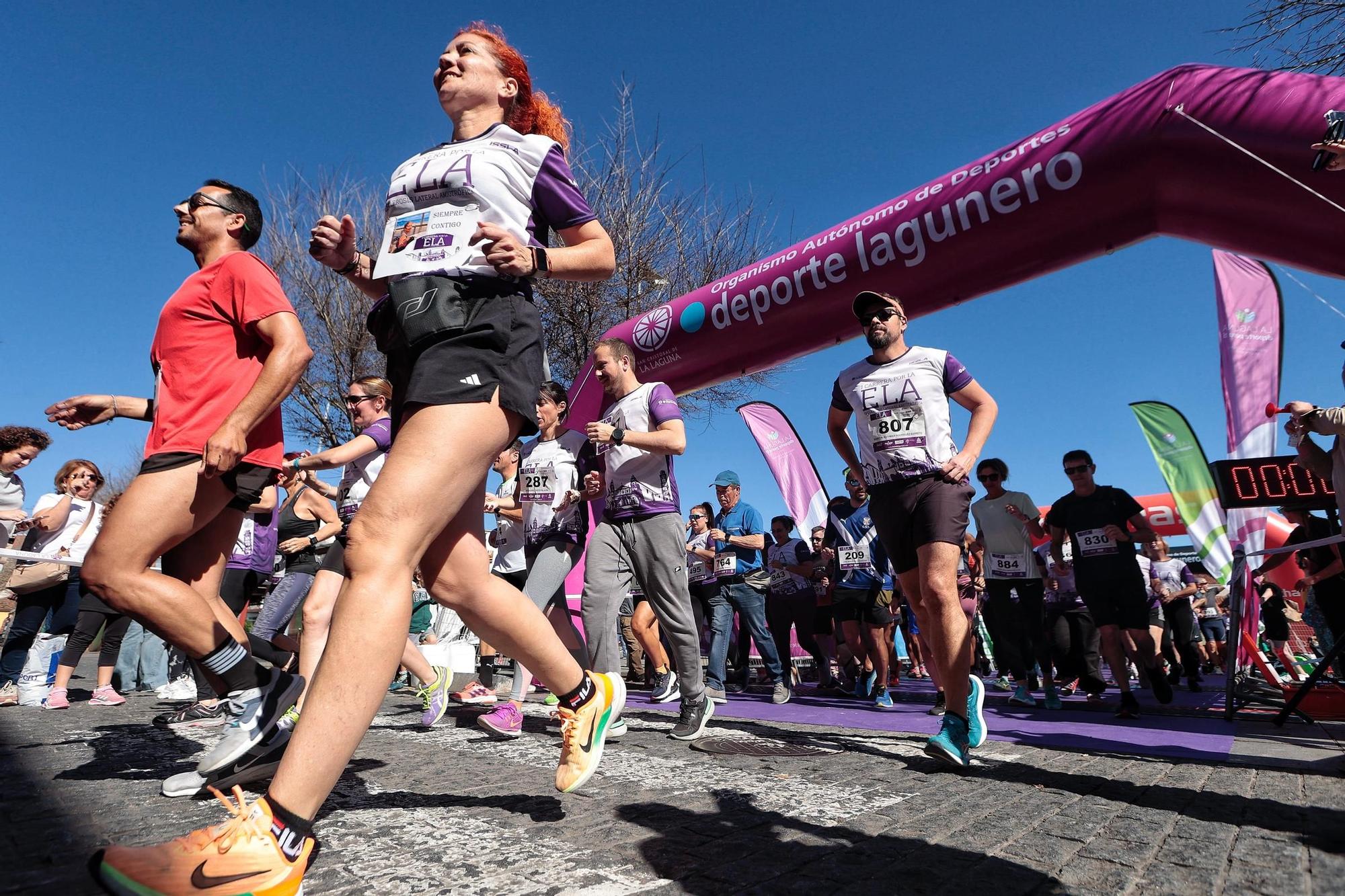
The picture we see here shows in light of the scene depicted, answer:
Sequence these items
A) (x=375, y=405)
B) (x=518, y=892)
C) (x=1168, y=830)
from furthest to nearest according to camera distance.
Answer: (x=375, y=405) < (x=1168, y=830) < (x=518, y=892)

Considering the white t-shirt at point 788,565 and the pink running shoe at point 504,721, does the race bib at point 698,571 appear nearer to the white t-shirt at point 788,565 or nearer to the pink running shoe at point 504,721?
the white t-shirt at point 788,565

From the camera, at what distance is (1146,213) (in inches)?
201

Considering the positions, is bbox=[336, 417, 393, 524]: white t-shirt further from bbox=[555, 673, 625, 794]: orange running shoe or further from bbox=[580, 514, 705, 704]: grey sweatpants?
bbox=[555, 673, 625, 794]: orange running shoe

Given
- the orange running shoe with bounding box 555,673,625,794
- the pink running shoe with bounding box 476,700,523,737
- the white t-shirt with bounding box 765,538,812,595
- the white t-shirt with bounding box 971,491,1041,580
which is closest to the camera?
the orange running shoe with bounding box 555,673,625,794

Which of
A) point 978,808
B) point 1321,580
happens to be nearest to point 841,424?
point 978,808

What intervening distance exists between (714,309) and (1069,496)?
367cm

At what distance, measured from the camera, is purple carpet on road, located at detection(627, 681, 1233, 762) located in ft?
13.0

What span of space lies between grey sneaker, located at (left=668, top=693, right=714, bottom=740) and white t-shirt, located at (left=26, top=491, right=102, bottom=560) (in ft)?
17.4

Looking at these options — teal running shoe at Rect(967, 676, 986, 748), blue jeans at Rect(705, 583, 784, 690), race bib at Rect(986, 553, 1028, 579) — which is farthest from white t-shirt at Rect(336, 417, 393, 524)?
race bib at Rect(986, 553, 1028, 579)

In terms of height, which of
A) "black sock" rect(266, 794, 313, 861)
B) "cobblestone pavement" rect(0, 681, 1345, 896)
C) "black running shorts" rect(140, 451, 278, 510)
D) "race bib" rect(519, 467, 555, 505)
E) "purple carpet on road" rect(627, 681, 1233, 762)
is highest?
"race bib" rect(519, 467, 555, 505)

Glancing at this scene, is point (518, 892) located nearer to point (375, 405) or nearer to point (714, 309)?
point (375, 405)

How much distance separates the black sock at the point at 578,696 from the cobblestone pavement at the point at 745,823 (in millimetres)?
299

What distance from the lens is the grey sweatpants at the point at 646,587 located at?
13.4 ft

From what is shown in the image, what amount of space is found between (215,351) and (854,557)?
6190 millimetres
